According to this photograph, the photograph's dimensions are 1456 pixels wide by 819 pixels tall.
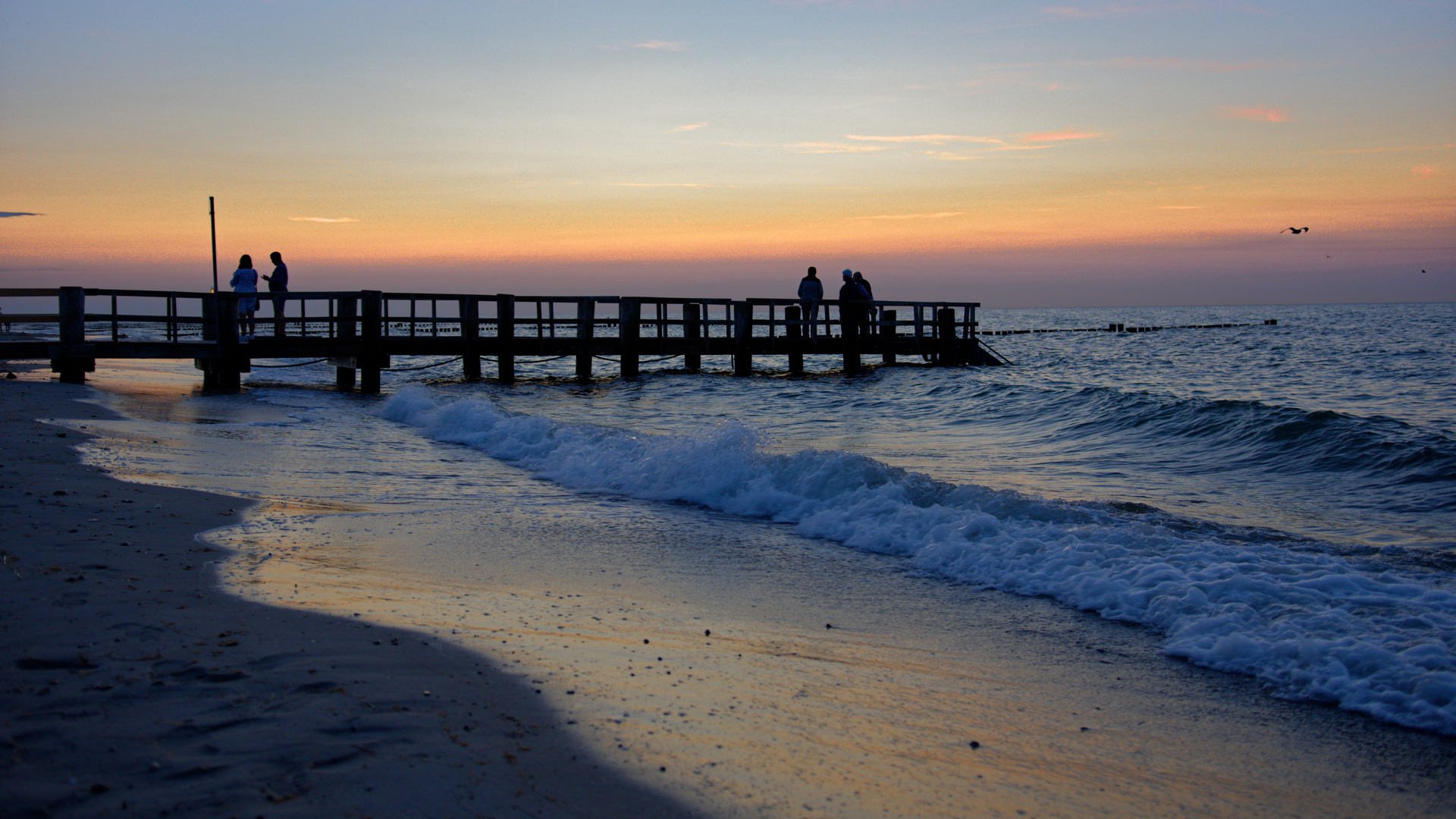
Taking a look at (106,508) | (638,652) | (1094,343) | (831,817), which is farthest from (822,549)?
(1094,343)

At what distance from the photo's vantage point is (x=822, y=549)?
6.63 metres

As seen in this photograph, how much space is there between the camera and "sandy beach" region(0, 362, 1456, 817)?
2613 millimetres

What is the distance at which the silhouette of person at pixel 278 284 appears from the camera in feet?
59.3

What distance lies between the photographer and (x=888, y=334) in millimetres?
26219

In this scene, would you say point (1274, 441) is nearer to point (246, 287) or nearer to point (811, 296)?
point (811, 296)

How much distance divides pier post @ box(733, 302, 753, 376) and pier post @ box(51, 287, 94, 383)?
13820 millimetres

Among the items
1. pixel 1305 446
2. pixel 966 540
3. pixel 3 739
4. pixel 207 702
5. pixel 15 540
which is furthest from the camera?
pixel 1305 446

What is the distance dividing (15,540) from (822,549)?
15.7ft

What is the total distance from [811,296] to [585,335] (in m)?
6.05

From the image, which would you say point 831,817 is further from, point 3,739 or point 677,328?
point 677,328

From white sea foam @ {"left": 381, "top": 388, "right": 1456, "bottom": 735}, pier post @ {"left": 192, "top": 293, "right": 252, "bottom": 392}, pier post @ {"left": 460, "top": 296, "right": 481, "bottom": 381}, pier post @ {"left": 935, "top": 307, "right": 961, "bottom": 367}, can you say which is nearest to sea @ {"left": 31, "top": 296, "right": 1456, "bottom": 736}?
white sea foam @ {"left": 381, "top": 388, "right": 1456, "bottom": 735}

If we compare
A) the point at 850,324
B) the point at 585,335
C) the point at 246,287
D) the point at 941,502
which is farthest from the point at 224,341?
the point at 941,502

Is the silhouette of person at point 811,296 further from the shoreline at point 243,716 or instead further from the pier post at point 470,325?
the shoreline at point 243,716

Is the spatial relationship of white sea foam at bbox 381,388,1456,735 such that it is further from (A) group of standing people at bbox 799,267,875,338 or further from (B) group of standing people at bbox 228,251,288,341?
(A) group of standing people at bbox 799,267,875,338
